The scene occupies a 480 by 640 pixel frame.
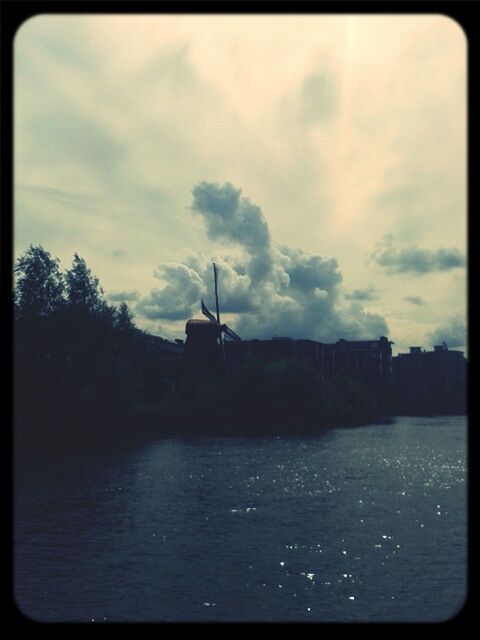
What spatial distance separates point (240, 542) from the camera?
46.7 ft

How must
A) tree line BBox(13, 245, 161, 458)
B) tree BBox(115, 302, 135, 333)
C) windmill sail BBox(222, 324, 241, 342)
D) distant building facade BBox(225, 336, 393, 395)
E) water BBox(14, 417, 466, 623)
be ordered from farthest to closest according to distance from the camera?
distant building facade BBox(225, 336, 393, 395)
windmill sail BBox(222, 324, 241, 342)
tree BBox(115, 302, 135, 333)
tree line BBox(13, 245, 161, 458)
water BBox(14, 417, 466, 623)

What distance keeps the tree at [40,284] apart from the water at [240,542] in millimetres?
13097

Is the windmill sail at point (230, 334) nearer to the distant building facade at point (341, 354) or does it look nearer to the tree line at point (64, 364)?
the distant building facade at point (341, 354)

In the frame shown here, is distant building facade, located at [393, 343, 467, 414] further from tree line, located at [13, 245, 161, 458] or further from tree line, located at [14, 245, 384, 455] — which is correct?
tree line, located at [13, 245, 161, 458]

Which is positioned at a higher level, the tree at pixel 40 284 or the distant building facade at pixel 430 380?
the tree at pixel 40 284

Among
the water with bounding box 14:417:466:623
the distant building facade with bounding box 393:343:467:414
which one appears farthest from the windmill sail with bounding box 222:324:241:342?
the water with bounding box 14:417:466:623

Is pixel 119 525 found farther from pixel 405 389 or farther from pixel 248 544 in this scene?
pixel 405 389

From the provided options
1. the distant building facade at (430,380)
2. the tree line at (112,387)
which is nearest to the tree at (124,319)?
the tree line at (112,387)

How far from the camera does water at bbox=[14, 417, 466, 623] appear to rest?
1037 centimetres

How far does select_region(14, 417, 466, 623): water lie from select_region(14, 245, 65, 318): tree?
1310cm

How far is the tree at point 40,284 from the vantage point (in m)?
36.2
